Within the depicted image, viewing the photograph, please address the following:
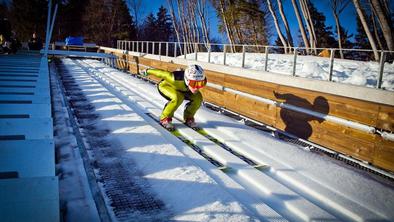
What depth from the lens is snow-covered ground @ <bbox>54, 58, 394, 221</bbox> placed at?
2.79m

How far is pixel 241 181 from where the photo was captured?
11.5ft

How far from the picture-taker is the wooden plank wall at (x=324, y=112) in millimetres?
4036

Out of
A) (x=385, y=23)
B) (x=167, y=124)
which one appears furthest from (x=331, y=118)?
(x=385, y=23)

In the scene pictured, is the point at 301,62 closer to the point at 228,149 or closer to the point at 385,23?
the point at 385,23

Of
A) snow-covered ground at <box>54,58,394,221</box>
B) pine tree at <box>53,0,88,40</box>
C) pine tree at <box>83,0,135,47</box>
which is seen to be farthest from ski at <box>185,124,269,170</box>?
pine tree at <box>53,0,88,40</box>

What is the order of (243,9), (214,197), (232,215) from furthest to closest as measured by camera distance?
(243,9) → (214,197) → (232,215)

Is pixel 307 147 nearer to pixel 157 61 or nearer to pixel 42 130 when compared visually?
pixel 42 130

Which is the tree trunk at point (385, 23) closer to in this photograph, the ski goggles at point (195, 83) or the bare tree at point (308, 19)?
the bare tree at point (308, 19)

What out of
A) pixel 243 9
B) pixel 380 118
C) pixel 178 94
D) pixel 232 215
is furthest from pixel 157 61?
pixel 243 9

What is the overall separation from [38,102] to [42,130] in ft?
5.81

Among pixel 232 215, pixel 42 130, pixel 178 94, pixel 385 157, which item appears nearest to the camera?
pixel 232 215

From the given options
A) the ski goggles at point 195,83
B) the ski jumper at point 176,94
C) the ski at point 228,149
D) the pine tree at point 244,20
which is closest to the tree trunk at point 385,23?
the ski jumper at point 176,94

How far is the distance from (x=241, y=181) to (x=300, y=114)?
247 centimetres

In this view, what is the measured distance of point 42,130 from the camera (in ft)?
12.1
